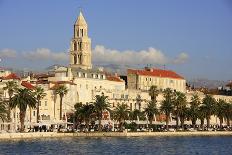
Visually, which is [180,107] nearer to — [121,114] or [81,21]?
[121,114]

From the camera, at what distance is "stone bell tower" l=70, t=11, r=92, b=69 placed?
17850 cm

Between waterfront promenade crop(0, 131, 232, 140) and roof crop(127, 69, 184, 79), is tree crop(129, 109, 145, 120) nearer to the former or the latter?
waterfront promenade crop(0, 131, 232, 140)

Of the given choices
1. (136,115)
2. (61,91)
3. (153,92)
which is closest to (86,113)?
(61,91)

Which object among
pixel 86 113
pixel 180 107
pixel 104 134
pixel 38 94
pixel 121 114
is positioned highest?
pixel 38 94

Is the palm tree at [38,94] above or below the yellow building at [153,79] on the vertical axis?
below

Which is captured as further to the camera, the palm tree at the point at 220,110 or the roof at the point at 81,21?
the roof at the point at 81,21

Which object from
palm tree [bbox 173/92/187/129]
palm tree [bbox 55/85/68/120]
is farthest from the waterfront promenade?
palm tree [bbox 55/85/68/120]

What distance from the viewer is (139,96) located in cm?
17200

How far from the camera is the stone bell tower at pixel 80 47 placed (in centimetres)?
17850

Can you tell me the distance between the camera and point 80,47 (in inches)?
7052

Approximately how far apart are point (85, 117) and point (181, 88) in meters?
68.1

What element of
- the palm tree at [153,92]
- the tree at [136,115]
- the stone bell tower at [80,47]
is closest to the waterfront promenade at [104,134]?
the tree at [136,115]

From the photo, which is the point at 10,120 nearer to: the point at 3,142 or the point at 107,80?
the point at 3,142

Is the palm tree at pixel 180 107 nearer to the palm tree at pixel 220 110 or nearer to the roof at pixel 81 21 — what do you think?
the palm tree at pixel 220 110
